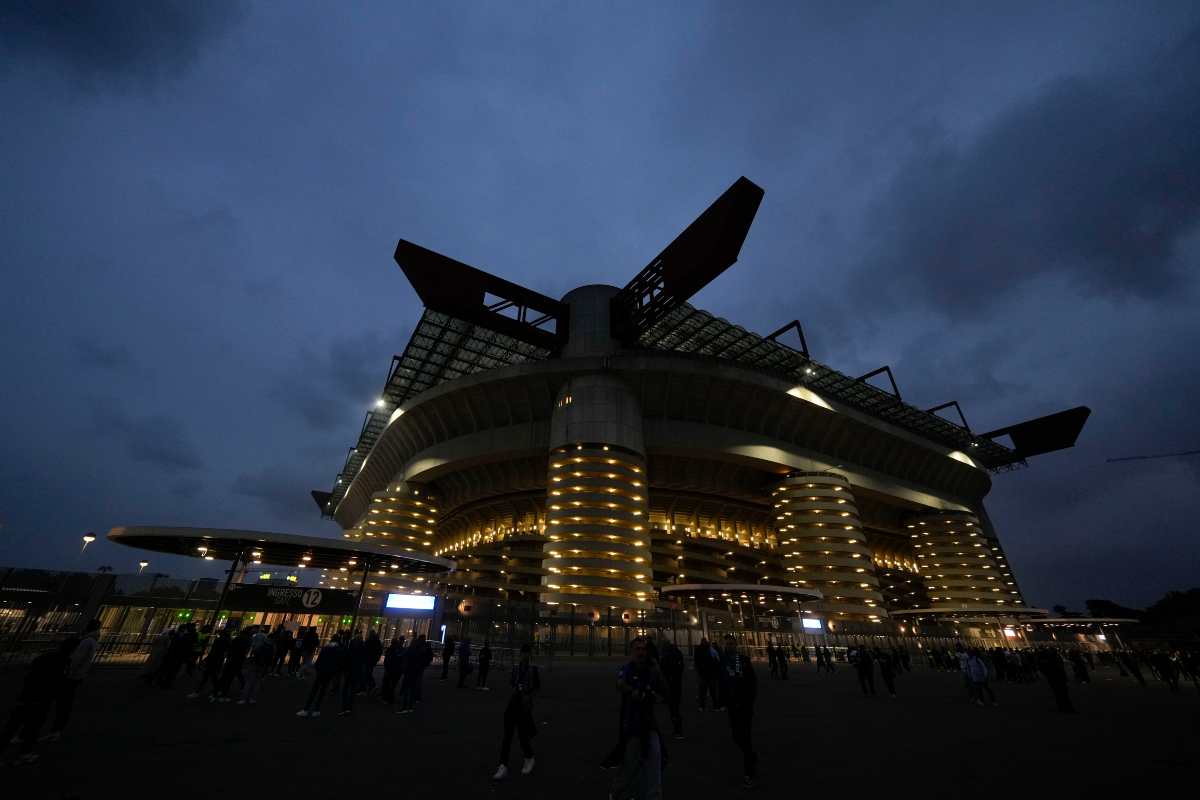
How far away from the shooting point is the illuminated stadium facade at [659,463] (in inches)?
1577

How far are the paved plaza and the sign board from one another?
4.29 m

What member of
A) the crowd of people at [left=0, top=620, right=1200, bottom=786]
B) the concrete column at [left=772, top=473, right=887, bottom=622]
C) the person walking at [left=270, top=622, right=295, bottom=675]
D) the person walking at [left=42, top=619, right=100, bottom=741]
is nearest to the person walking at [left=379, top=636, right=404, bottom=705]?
the crowd of people at [left=0, top=620, right=1200, bottom=786]

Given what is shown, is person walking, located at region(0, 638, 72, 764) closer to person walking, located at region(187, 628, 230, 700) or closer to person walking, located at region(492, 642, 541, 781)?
person walking, located at region(187, 628, 230, 700)

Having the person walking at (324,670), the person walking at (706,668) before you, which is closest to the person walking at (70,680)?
the person walking at (324,670)

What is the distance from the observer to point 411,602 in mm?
21859

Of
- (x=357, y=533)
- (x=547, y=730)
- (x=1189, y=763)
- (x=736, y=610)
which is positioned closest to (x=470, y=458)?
(x=357, y=533)

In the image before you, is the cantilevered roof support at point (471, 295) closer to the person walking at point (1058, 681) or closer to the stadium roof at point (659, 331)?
the stadium roof at point (659, 331)

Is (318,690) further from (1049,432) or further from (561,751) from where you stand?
(1049,432)

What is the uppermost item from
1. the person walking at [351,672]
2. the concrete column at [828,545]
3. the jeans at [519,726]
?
the concrete column at [828,545]

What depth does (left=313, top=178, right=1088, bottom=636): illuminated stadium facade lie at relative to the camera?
40.1 meters

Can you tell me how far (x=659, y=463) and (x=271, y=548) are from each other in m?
37.3

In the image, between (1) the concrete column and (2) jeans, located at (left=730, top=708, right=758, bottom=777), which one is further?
(1) the concrete column

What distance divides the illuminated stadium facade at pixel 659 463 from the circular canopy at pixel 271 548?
40.3 feet

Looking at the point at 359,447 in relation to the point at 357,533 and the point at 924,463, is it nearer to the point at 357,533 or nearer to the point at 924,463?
the point at 357,533
